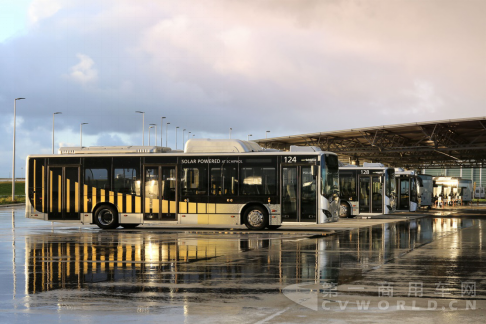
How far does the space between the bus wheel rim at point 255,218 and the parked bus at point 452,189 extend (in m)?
49.1

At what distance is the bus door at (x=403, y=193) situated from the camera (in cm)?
4691

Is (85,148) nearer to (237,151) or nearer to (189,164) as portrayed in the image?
(189,164)

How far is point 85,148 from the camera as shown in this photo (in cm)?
2822

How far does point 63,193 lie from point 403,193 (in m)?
27.5

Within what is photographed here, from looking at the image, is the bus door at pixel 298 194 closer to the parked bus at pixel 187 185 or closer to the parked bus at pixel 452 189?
the parked bus at pixel 187 185

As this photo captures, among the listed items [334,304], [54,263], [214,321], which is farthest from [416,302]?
[54,263]

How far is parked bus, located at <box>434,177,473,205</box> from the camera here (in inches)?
2896

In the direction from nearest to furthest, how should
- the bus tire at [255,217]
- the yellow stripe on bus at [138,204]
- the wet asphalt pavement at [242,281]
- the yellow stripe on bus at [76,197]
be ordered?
the wet asphalt pavement at [242,281], the bus tire at [255,217], the yellow stripe on bus at [138,204], the yellow stripe on bus at [76,197]

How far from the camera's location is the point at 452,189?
7788 cm

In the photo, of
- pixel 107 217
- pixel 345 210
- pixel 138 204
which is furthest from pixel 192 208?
pixel 345 210

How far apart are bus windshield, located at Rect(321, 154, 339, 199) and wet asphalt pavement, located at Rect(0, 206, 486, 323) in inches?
197

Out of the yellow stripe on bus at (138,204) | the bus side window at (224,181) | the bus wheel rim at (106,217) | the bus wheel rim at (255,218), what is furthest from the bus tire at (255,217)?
the bus wheel rim at (106,217)

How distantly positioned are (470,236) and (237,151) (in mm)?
9335

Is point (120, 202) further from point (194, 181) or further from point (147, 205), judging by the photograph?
point (194, 181)
